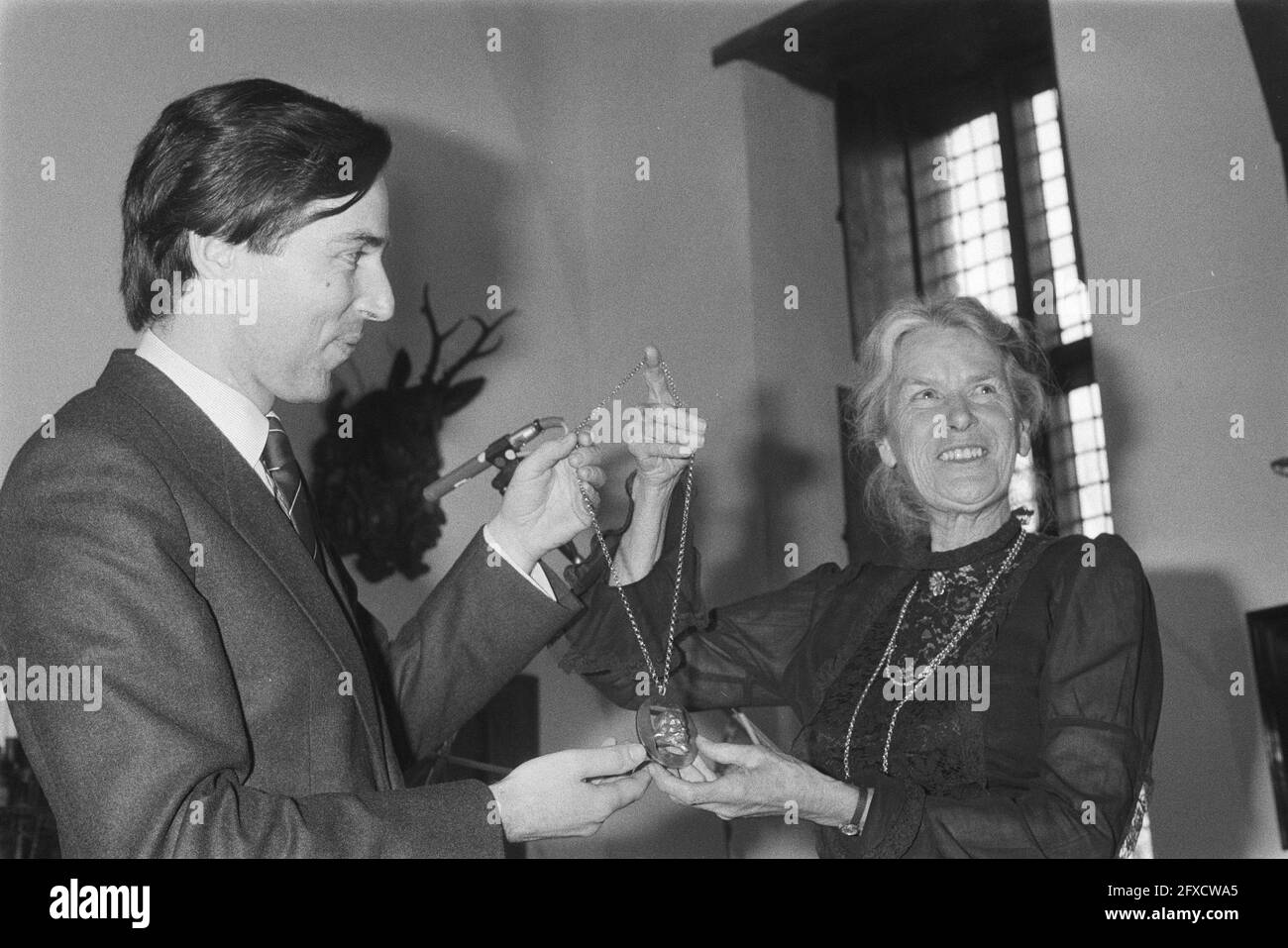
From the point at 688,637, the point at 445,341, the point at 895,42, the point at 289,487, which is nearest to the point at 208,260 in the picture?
the point at 289,487

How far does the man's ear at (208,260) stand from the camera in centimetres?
170

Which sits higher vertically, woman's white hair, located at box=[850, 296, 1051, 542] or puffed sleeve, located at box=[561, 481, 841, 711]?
woman's white hair, located at box=[850, 296, 1051, 542]

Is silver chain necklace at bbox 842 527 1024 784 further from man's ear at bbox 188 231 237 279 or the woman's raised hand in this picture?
man's ear at bbox 188 231 237 279

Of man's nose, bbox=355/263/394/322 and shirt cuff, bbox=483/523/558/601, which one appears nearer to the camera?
man's nose, bbox=355/263/394/322

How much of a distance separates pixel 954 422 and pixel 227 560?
3.16 ft

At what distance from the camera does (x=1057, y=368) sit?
161 inches

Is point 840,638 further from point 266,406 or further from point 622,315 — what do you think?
point 622,315

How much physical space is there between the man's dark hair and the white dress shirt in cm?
6

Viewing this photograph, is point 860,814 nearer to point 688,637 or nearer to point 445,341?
point 688,637

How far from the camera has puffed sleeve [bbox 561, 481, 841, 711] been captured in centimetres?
206

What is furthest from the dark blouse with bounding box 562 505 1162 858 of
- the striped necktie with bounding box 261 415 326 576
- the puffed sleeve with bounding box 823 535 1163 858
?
the striped necktie with bounding box 261 415 326 576

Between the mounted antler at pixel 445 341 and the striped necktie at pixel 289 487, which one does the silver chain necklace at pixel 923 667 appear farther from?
the mounted antler at pixel 445 341

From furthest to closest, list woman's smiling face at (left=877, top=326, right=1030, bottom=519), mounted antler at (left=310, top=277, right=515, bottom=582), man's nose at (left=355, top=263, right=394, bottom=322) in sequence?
mounted antler at (left=310, top=277, right=515, bottom=582)
woman's smiling face at (left=877, top=326, right=1030, bottom=519)
man's nose at (left=355, top=263, right=394, bottom=322)
